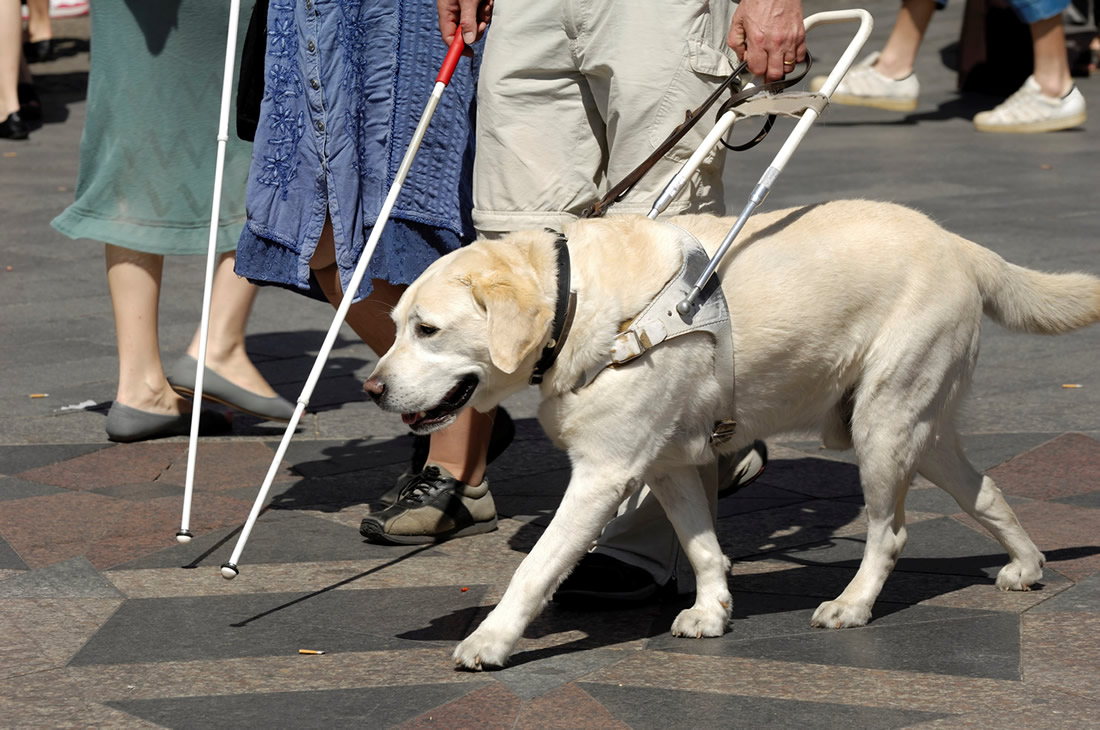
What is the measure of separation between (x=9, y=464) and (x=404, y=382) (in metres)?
2.37

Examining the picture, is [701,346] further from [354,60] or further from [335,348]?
[335,348]

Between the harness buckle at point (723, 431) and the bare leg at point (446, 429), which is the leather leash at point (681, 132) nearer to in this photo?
the harness buckle at point (723, 431)

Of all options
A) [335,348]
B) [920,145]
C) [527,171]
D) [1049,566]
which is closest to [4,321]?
[335,348]

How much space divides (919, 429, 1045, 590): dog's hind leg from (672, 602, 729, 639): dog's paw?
766mm

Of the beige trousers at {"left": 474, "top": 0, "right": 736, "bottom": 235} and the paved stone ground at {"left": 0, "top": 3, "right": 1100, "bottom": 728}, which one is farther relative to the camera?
the beige trousers at {"left": 474, "top": 0, "right": 736, "bottom": 235}

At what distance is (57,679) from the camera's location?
3.54m

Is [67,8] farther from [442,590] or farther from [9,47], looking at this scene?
[442,590]

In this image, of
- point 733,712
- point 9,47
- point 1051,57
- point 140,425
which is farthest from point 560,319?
point 1051,57

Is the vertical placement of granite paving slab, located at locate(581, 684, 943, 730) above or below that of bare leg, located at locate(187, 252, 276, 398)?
above

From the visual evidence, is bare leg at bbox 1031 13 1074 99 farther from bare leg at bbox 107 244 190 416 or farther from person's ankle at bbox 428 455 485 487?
person's ankle at bbox 428 455 485 487

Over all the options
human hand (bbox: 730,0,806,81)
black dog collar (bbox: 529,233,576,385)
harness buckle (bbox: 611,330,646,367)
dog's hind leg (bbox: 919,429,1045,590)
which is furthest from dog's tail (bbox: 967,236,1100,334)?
black dog collar (bbox: 529,233,576,385)

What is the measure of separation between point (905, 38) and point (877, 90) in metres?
0.63

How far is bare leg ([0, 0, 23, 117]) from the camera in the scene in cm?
1193

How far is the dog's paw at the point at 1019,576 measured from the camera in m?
4.08
